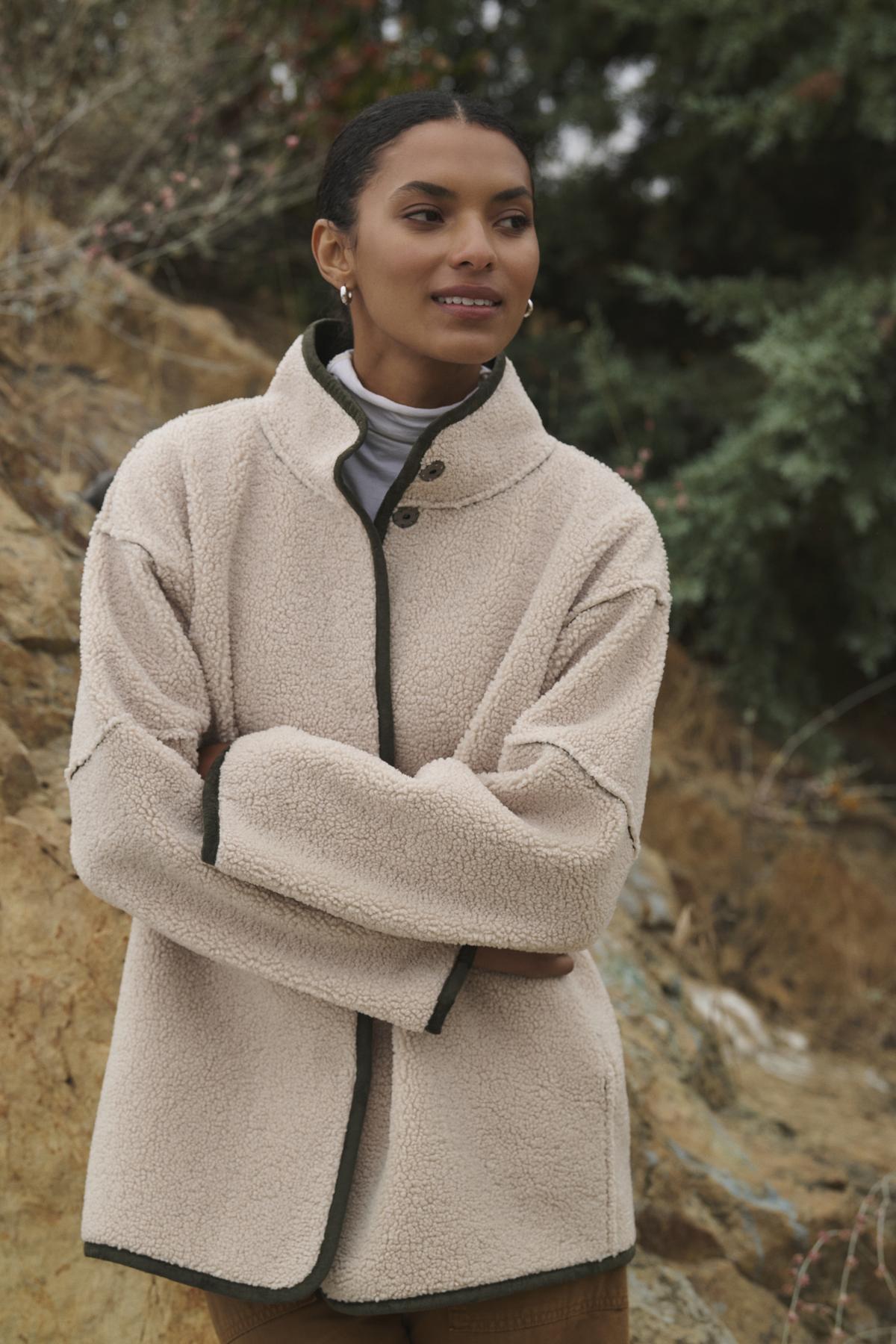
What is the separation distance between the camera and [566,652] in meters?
→ 1.57

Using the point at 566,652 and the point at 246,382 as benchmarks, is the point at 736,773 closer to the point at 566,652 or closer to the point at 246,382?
the point at 246,382

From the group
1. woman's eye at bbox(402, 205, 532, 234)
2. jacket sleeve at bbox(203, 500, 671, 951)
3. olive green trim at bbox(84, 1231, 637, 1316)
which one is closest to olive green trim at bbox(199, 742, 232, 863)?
jacket sleeve at bbox(203, 500, 671, 951)

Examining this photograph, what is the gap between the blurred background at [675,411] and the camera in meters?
2.57

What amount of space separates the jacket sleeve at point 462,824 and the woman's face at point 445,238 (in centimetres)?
38

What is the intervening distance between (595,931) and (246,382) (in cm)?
280

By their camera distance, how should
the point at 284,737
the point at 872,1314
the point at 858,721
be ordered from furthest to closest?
the point at 858,721 < the point at 872,1314 < the point at 284,737

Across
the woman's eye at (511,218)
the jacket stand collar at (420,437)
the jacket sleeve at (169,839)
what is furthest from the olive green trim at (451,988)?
the woman's eye at (511,218)

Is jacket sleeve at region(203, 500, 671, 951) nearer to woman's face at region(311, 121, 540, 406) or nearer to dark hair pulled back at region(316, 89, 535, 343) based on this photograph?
woman's face at region(311, 121, 540, 406)

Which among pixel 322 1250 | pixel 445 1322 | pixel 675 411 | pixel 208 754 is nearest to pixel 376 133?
pixel 208 754

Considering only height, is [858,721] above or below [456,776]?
below

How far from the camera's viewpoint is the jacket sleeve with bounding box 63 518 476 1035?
4.70 ft

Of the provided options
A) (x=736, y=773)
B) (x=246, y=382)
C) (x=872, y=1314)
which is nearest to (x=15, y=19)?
(x=246, y=382)

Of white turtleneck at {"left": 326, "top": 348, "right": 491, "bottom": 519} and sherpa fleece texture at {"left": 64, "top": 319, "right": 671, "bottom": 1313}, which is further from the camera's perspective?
white turtleneck at {"left": 326, "top": 348, "right": 491, "bottom": 519}

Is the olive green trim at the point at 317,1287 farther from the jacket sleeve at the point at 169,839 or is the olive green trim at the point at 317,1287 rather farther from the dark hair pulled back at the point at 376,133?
the dark hair pulled back at the point at 376,133
